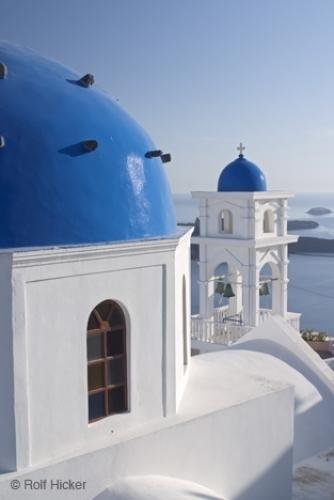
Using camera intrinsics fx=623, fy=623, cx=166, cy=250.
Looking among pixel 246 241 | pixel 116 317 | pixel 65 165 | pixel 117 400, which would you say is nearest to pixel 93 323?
pixel 116 317

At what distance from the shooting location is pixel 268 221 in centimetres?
1305

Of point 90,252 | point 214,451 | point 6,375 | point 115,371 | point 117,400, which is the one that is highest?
point 90,252

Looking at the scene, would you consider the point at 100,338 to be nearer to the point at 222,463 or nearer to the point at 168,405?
the point at 168,405

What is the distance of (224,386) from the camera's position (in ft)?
24.7

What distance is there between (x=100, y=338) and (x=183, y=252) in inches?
71.7

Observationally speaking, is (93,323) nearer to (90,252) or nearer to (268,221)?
(90,252)

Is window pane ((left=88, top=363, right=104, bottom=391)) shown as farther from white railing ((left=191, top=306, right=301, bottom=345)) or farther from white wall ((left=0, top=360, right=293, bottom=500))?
white railing ((left=191, top=306, right=301, bottom=345))

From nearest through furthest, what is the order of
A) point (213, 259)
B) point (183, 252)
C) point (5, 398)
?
1. point (5, 398)
2. point (183, 252)
3. point (213, 259)

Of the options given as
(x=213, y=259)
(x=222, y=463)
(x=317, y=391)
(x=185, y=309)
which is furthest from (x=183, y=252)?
(x=213, y=259)

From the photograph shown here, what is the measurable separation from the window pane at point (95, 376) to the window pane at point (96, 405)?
88 millimetres

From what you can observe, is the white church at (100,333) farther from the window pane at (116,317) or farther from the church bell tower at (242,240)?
the church bell tower at (242,240)

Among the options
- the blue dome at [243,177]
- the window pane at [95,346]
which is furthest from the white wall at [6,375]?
the blue dome at [243,177]

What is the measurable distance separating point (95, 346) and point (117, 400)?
0.64m

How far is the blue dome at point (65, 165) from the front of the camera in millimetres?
5285
